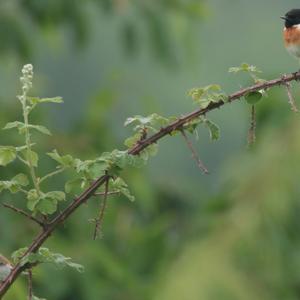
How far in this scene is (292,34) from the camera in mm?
5086

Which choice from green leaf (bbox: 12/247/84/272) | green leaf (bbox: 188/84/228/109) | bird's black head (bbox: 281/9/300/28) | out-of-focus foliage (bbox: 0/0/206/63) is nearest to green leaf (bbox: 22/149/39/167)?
green leaf (bbox: 12/247/84/272)

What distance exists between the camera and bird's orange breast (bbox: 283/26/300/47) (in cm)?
507

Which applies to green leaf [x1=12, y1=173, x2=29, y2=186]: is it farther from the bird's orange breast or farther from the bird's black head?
the bird's black head

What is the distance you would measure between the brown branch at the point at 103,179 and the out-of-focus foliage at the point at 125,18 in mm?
5980

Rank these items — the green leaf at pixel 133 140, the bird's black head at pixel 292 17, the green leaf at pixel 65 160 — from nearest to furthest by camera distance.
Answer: the green leaf at pixel 65 160 < the green leaf at pixel 133 140 < the bird's black head at pixel 292 17

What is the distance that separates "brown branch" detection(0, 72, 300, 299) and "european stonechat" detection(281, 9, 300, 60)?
243cm

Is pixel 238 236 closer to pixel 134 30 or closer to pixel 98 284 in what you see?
pixel 98 284

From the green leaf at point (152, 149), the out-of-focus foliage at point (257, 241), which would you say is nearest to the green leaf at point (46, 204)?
the green leaf at point (152, 149)

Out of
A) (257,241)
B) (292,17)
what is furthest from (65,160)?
(257,241)

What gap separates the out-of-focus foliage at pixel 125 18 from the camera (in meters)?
8.66

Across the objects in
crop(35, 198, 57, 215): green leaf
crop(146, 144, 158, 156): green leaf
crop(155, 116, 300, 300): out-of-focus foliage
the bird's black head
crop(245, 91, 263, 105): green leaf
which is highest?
crop(155, 116, 300, 300): out-of-focus foliage

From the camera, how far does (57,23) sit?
357 inches

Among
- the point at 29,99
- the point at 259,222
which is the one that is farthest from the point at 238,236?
the point at 29,99

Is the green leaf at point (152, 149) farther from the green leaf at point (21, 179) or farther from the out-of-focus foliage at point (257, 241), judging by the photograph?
the out-of-focus foliage at point (257, 241)
